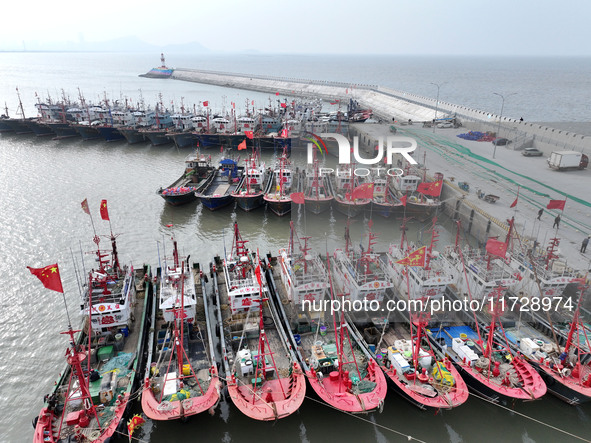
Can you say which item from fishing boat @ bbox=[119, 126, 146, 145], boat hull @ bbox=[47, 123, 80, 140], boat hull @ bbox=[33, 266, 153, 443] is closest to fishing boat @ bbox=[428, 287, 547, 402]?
boat hull @ bbox=[33, 266, 153, 443]

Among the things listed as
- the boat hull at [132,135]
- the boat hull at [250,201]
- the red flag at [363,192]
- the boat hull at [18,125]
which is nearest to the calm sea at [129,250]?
the boat hull at [250,201]

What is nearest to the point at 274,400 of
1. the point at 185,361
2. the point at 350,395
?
the point at 350,395

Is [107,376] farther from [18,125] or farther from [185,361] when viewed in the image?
[18,125]

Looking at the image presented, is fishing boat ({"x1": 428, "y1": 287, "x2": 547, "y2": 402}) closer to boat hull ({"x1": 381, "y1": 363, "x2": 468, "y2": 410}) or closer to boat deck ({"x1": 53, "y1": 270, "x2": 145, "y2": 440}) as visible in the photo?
boat hull ({"x1": 381, "y1": 363, "x2": 468, "y2": 410})

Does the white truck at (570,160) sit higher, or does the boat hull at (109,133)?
the white truck at (570,160)

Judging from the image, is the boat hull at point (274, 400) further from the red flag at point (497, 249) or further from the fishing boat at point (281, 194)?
the fishing boat at point (281, 194)
